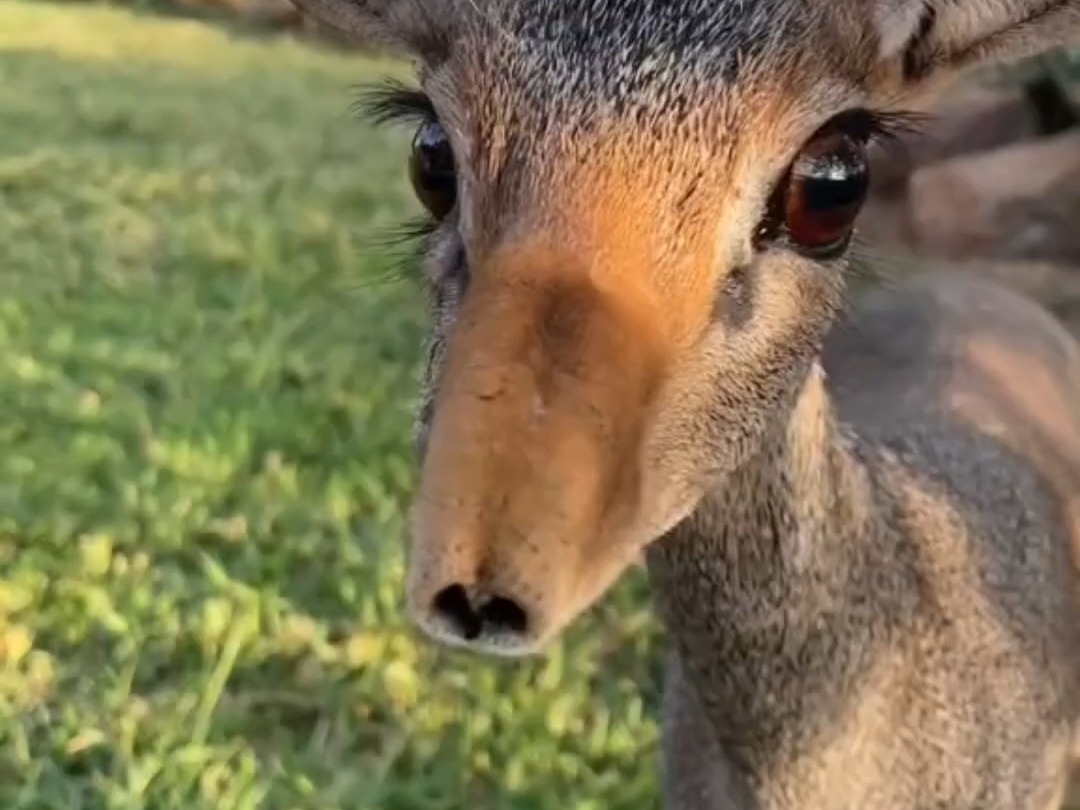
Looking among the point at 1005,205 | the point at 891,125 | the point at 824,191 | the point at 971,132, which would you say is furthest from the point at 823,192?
the point at 971,132

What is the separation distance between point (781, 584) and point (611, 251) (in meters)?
0.48

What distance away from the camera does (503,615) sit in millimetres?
932

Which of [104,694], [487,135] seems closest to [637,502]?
[487,135]

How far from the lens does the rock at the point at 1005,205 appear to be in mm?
4152

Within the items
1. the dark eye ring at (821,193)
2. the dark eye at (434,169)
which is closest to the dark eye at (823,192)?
the dark eye ring at (821,193)

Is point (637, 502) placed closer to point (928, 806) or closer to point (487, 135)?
point (487, 135)

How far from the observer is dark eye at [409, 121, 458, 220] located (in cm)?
115

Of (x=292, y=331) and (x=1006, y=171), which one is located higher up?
(x=1006, y=171)

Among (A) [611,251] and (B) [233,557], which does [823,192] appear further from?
(B) [233,557]

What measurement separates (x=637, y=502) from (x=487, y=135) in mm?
266

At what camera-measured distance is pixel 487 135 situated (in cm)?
109

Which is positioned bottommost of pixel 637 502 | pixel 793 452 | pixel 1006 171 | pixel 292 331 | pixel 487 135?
pixel 292 331

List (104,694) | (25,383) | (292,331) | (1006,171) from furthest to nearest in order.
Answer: (1006,171)
(292,331)
(25,383)
(104,694)

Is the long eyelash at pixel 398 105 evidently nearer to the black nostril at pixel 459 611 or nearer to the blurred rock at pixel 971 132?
the black nostril at pixel 459 611
